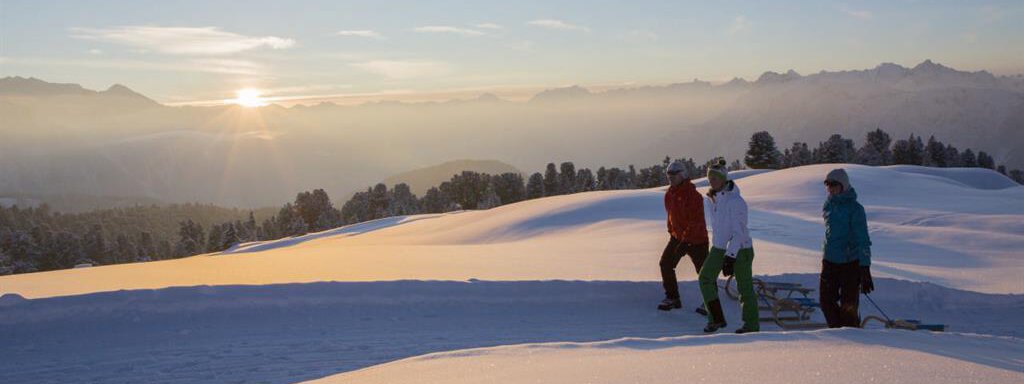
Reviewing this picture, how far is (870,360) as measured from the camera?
18.9ft

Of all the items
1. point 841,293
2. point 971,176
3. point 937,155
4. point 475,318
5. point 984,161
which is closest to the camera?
point 841,293

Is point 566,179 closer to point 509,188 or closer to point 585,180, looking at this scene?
point 585,180

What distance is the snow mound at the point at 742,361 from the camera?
5441 millimetres

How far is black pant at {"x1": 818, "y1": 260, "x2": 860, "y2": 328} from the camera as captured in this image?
7805 mm

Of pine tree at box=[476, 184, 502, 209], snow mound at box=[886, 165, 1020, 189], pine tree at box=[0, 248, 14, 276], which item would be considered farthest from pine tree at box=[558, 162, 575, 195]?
pine tree at box=[0, 248, 14, 276]

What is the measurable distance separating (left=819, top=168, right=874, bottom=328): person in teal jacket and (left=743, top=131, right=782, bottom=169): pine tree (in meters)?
97.9

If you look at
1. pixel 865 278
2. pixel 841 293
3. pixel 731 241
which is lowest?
pixel 841 293

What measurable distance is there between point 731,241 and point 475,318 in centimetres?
347

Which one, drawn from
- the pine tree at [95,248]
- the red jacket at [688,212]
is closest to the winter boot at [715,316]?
the red jacket at [688,212]

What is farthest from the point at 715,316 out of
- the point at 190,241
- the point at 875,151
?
the point at 875,151

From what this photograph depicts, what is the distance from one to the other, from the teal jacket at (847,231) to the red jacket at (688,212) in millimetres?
1908

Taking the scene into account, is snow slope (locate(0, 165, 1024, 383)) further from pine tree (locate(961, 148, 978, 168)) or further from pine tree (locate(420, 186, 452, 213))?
pine tree (locate(961, 148, 978, 168))

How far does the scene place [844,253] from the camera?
7770 millimetres

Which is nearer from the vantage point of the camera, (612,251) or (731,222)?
(731,222)
